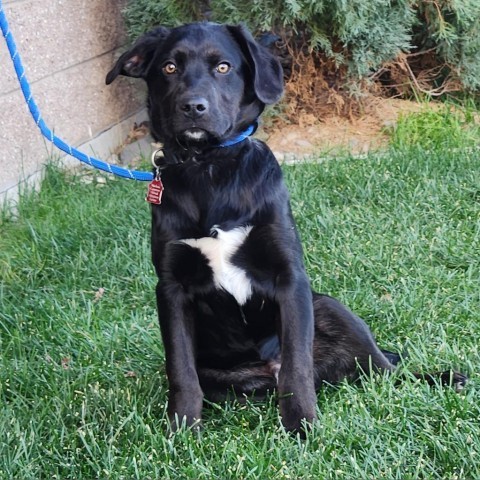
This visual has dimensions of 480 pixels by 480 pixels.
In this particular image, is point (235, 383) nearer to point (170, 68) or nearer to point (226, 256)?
point (226, 256)

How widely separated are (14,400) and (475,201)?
2.74m

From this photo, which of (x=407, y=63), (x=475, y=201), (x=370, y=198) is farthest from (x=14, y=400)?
(x=407, y=63)

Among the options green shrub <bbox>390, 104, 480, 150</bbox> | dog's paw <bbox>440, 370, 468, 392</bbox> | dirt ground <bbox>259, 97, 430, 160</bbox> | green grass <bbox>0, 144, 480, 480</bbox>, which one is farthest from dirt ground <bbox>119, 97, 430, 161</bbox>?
dog's paw <bbox>440, 370, 468, 392</bbox>

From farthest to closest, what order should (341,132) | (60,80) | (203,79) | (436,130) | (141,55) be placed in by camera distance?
(341,132) < (436,130) < (60,80) < (141,55) < (203,79)

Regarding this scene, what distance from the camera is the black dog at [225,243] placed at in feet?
8.67

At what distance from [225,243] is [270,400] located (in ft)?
1.81

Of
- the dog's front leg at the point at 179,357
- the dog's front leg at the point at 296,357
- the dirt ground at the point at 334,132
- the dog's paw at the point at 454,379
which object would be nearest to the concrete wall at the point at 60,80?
the dirt ground at the point at 334,132

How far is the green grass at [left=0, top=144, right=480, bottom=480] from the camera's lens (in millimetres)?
2420

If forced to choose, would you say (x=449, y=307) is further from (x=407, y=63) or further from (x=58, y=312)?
(x=407, y=63)

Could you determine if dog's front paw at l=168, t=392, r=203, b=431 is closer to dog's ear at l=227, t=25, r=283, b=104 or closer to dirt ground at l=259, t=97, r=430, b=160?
dog's ear at l=227, t=25, r=283, b=104

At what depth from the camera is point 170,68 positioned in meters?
2.76

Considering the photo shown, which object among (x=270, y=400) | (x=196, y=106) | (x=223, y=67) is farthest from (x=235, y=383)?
(x=223, y=67)

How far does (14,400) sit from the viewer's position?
9.45 feet

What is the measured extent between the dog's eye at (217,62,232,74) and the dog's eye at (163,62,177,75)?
15 centimetres
